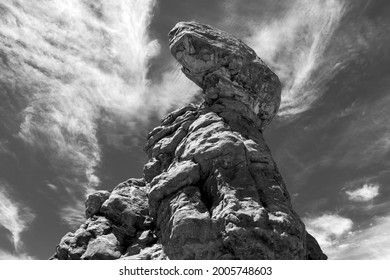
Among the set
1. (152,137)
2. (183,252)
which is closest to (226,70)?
(152,137)

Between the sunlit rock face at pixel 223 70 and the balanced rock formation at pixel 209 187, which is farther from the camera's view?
the sunlit rock face at pixel 223 70

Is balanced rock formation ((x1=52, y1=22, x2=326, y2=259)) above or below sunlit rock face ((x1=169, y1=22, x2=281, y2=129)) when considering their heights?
below

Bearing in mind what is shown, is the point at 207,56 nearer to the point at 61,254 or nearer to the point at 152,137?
the point at 152,137

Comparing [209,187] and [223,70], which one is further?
[223,70]

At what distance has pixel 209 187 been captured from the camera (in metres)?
51.7

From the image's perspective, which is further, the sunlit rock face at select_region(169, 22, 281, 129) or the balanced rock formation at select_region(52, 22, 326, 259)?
the sunlit rock face at select_region(169, 22, 281, 129)

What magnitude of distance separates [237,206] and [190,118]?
2502 centimetres

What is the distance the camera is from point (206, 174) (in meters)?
53.1

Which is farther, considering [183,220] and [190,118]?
[190,118]

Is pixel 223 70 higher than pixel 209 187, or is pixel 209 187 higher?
pixel 223 70

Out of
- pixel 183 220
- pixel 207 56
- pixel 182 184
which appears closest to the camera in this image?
pixel 183 220

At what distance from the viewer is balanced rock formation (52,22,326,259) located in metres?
44.8

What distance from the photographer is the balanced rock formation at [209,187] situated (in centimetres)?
4484

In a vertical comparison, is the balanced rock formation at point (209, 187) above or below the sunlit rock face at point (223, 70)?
below
